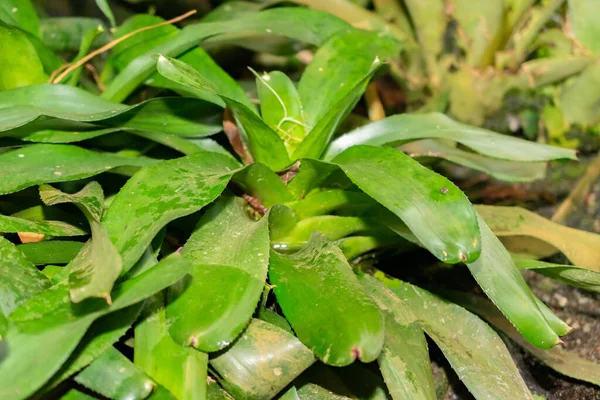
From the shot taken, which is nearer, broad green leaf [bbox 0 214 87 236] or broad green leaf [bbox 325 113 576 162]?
broad green leaf [bbox 0 214 87 236]

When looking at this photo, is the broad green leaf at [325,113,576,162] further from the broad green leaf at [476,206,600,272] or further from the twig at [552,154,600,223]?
the twig at [552,154,600,223]

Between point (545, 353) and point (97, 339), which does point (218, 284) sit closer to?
point (97, 339)

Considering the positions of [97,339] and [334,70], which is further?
[334,70]

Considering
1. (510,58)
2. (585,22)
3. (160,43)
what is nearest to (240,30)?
(160,43)

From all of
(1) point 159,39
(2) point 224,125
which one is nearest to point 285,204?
(2) point 224,125

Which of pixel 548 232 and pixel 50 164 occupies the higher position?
pixel 50 164

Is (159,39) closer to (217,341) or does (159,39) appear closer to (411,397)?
(217,341)

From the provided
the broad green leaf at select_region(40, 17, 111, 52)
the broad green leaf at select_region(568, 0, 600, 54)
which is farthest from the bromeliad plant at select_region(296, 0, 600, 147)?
the broad green leaf at select_region(40, 17, 111, 52)
